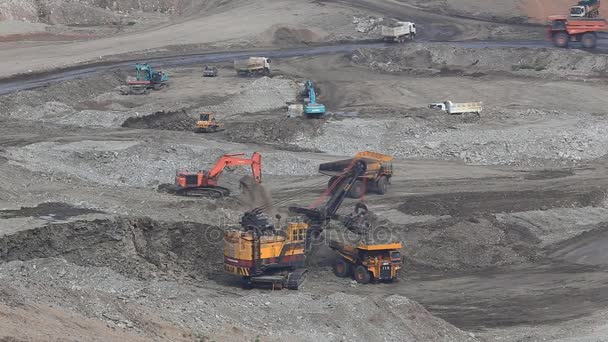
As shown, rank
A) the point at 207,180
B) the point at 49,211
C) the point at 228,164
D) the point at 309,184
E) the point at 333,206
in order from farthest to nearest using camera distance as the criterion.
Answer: the point at 309,184 → the point at 207,180 → the point at 228,164 → the point at 333,206 → the point at 49,211

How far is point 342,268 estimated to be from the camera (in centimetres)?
3728

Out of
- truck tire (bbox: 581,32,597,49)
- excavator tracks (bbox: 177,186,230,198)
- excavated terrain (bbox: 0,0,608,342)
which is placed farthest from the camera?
truck tire (bbox: 581,32,597,49)

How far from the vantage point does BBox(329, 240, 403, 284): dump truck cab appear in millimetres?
36438

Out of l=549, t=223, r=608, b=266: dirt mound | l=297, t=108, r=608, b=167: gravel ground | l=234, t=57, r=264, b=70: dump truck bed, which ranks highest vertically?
l=234, t=57, r=264, b=70: dump truck bed

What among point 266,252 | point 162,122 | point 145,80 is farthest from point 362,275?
point 145,80

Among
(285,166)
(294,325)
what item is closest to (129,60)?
(285,166)

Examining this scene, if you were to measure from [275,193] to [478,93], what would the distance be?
23471 millimetres

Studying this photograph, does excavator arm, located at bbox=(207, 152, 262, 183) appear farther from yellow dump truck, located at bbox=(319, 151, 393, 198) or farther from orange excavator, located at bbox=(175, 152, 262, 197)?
yellow dump truck, located at bbox=(319, 151, 393, 198)

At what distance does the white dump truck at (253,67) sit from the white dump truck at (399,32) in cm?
1314

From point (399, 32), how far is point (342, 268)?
45.7m

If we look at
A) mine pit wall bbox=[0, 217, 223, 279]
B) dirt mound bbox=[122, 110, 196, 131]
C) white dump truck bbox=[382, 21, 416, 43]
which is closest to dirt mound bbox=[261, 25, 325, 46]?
white dump truck bbox=[382, 21, 416, 43]

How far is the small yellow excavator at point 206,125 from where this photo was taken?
55688mm

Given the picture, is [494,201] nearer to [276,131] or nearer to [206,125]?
[276,131]

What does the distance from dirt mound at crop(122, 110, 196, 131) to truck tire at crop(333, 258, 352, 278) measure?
20868mm
